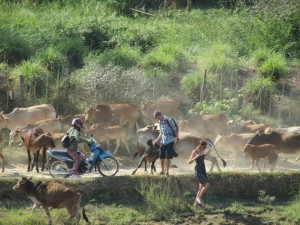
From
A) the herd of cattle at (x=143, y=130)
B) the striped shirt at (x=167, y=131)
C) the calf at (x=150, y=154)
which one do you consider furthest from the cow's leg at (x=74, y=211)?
the herd of cattle at (x=143, y=130)

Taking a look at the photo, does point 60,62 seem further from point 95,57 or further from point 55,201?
point 55,201

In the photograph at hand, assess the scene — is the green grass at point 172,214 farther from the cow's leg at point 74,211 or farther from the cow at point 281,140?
the cow at point 281,140

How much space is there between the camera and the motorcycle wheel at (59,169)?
704 inches

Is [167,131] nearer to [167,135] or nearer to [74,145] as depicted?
[167,135]

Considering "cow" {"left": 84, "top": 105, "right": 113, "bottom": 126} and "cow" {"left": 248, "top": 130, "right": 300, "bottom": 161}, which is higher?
"cow" {"left": 84, "top": 105, "right": 113, "bottom": 126}

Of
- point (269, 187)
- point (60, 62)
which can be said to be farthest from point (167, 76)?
point (269, 187)

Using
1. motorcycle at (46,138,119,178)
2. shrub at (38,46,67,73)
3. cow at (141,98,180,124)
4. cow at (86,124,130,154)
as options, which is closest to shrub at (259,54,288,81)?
cow at (141,98,180,124)

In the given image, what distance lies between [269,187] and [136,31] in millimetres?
12551

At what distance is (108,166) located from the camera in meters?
18.5

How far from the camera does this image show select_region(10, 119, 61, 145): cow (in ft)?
68.6

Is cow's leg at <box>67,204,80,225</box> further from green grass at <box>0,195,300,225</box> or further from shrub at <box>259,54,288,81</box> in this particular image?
shrub at <box>259,54,288,81</box>

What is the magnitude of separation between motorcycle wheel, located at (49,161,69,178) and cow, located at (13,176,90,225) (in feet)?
5.69

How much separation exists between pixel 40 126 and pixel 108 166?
3664 millimetres

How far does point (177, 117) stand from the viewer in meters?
25.3
